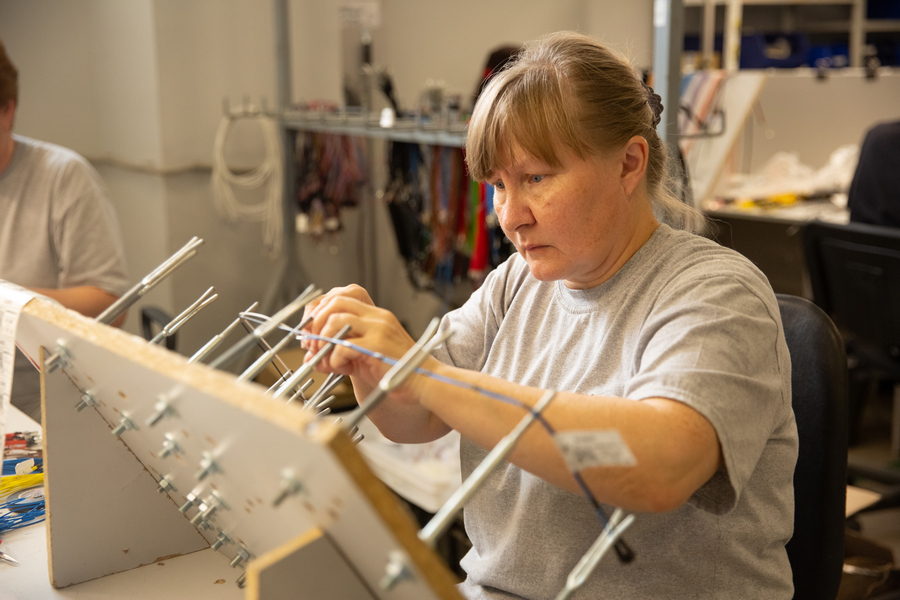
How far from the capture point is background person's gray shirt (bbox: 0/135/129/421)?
1.87m

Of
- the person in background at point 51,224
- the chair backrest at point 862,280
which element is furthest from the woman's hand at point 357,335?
the chair backrest at point 862,280

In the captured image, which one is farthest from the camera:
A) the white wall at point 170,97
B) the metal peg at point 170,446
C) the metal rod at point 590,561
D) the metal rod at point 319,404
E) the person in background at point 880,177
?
the white wall at point 170,97

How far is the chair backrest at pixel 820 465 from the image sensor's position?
1.05 m

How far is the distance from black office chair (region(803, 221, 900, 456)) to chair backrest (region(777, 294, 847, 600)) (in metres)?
1.39

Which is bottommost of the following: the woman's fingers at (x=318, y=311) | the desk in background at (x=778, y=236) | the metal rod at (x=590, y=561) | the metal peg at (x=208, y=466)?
the desk in background at (x=778, y=236)

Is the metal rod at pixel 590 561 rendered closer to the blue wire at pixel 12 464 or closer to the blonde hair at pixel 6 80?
the blue wire at pixel 12 464

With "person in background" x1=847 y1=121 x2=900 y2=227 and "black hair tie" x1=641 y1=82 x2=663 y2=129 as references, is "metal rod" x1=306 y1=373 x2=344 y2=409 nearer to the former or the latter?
"black hair tie" x1=641 y1=82 x2=663 y2=129

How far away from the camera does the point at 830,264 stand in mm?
2520

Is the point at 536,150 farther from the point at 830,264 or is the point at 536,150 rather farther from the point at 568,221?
the point at 830,264

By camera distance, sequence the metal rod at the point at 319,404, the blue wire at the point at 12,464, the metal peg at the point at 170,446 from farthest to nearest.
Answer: the blue wire at the point at 12,464, the metal rod at the point at 319,404, the metal peg at the point at 170,446

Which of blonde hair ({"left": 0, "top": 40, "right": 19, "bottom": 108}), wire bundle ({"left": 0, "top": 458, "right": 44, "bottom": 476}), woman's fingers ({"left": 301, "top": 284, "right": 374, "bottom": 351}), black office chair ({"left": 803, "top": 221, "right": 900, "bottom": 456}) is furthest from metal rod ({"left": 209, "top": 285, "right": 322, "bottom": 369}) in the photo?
black office chair ({"left": 803, "top": 221, "right": 900, "bottom": 456})

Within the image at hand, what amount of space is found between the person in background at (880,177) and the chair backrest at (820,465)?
6.75ft

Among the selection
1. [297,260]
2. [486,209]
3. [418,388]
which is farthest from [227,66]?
[418,388]

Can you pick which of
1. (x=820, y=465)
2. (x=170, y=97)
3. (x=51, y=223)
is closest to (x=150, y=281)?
(x=820, y=465)
